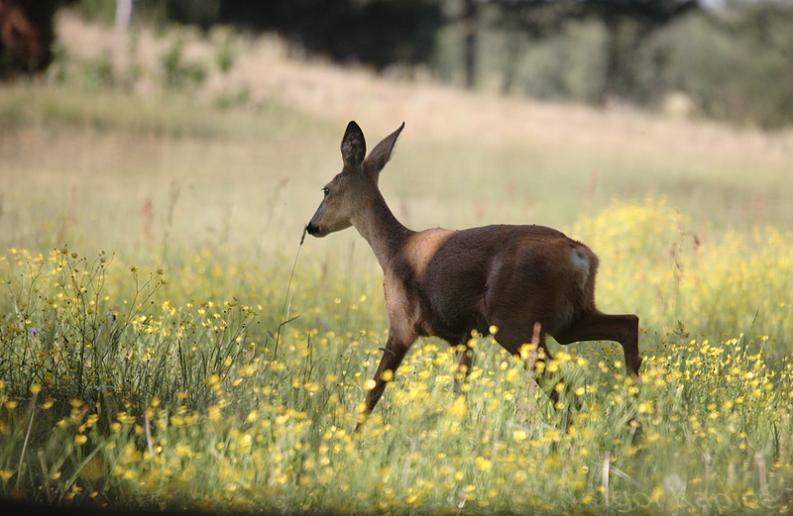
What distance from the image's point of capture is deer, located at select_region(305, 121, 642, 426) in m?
5.55

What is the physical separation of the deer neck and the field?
2.06 feet

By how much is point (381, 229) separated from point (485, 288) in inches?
41.5

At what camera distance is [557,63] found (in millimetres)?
93062

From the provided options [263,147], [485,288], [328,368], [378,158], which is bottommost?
[263,147]

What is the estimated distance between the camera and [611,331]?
582cm

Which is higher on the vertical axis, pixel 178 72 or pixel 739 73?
pixel 739 73

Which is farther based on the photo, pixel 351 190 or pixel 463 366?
pixel 351 190

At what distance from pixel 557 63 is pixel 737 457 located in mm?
90563

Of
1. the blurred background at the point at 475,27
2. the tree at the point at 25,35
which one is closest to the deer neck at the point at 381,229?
the tree at the point at 25,35

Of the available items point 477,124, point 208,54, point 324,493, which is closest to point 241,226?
point 324,493

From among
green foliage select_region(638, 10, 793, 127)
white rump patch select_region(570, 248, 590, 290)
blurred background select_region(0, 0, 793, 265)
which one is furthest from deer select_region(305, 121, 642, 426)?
green foliage select_region(638, 10, 793, 127)

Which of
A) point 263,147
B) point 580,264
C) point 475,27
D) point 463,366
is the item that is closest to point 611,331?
point 580,264

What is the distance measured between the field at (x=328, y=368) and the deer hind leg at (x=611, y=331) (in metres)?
0.17

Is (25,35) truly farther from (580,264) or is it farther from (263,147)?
(580,264)
